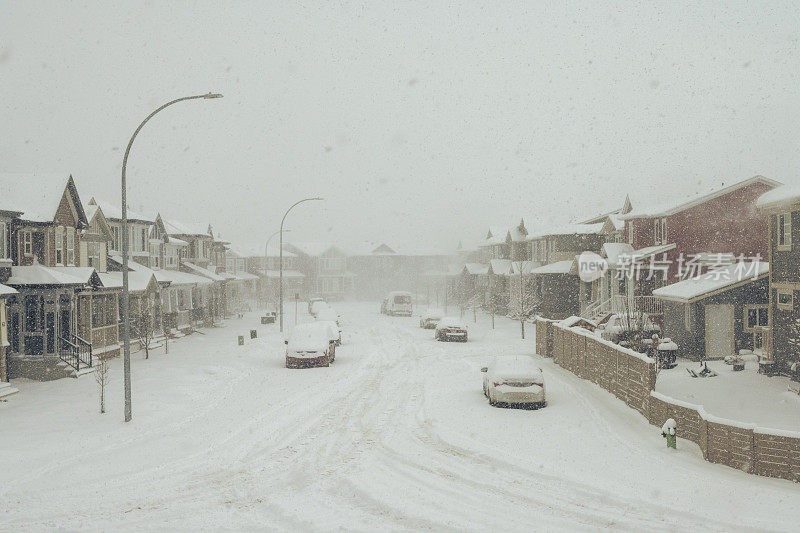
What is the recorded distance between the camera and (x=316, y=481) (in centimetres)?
1108

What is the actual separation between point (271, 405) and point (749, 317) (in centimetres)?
2133

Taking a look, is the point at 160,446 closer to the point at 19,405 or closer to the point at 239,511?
the point at 239,511

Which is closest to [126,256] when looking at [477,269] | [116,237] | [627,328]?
[627,328]

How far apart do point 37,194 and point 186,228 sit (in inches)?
912

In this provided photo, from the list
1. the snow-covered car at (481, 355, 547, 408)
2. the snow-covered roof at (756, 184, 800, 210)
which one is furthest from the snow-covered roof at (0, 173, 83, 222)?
the snow-covered roof at (756, 184, 800, 210)

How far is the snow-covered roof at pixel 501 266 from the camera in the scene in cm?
5684

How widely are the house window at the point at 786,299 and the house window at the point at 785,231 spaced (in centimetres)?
159

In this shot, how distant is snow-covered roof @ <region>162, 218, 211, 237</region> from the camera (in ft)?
154

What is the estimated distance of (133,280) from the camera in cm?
3306

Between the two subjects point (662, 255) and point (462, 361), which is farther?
point (662, 255)

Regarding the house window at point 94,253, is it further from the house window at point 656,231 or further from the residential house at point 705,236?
the house window at point 656,231

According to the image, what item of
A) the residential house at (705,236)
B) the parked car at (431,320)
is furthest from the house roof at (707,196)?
the parked car at (431,320)

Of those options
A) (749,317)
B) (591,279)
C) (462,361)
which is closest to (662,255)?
(749,317)

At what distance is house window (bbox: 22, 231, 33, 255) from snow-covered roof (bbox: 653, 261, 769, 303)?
Result: 27935mm
